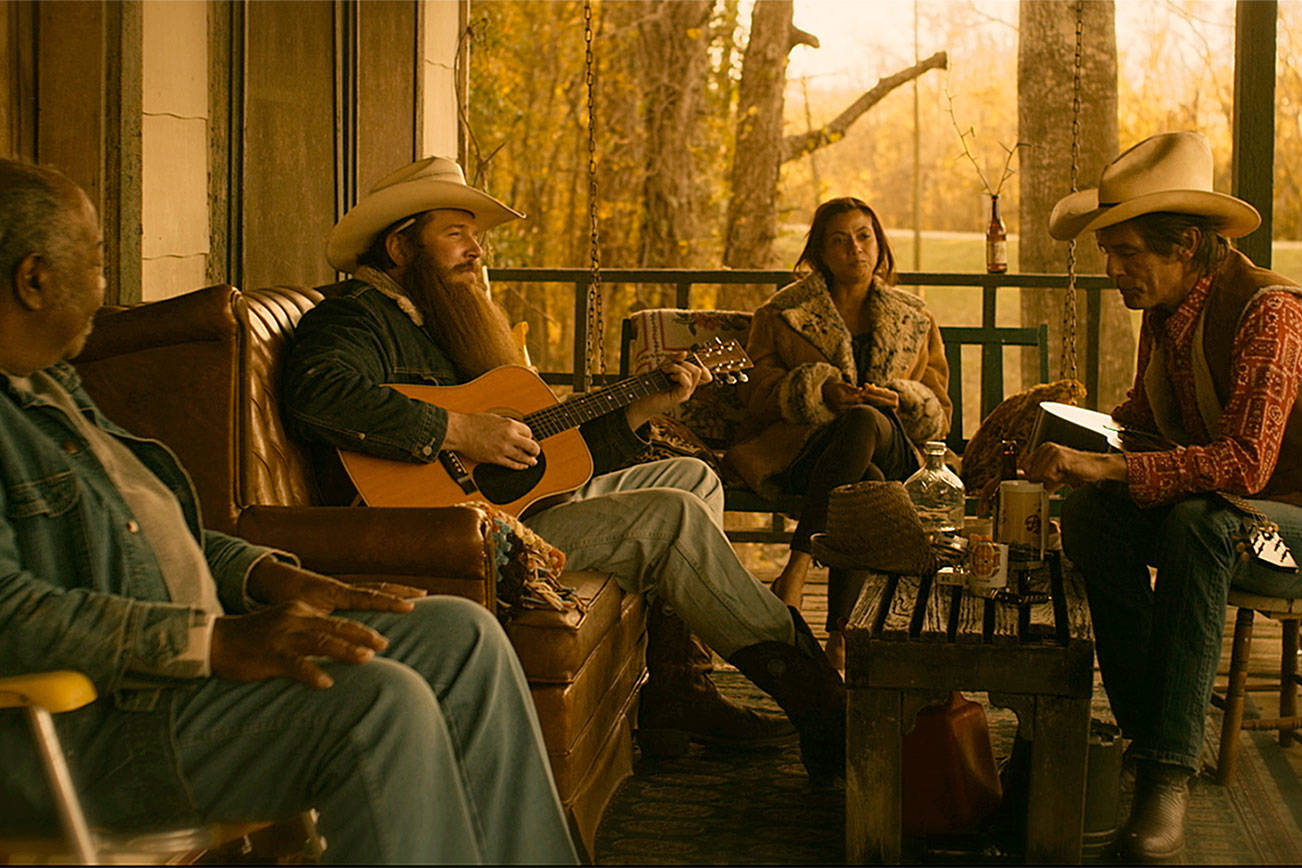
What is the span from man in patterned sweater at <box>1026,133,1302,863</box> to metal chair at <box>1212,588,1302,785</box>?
4 centimetres

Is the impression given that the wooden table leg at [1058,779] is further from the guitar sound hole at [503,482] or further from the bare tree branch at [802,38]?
the bare tree branch at [802,38]

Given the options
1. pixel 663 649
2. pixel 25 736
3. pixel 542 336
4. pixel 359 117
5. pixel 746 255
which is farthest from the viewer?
pixel 542 336

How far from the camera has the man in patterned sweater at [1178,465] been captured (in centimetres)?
279

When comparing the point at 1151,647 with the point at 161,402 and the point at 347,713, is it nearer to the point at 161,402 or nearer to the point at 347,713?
the point at 347,713

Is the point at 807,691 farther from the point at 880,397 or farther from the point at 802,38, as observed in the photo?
the point at 802,38

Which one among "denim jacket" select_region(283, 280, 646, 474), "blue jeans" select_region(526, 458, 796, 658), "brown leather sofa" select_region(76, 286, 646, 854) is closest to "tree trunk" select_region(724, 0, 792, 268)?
"denim jacket" select_region(283, 280, 646, 474)

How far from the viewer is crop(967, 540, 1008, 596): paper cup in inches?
109

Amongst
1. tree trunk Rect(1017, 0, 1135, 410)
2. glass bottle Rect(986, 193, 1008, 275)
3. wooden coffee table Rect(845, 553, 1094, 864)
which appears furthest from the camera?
tree trunk Rect(1017, 0, 1135, 410)

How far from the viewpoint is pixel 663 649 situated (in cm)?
338

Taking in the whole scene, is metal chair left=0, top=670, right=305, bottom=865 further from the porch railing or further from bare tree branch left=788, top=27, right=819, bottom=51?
bare tree branch left=788, top=27, right=819, bottom=51

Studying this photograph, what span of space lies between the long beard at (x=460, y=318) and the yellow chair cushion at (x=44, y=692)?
1829 millimetres

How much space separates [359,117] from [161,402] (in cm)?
248

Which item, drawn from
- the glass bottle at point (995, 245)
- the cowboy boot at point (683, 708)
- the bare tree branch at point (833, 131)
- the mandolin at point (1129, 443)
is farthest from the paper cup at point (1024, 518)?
the bare tree branch at point (833, 131)

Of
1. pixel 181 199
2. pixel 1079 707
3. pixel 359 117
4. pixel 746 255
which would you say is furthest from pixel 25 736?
pixel 746 255
